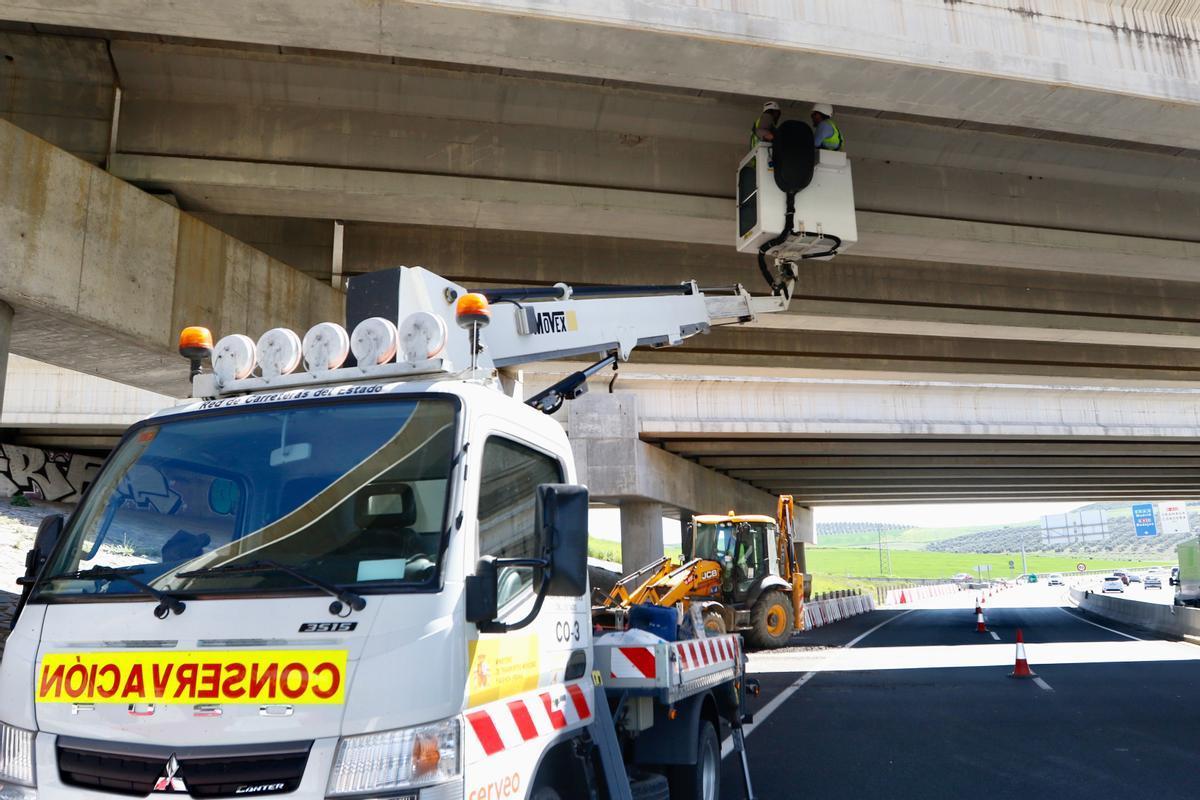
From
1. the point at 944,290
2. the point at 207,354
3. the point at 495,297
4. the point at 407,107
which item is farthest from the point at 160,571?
the point at 944,290

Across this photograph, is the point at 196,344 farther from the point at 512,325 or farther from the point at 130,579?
the point at 512,325

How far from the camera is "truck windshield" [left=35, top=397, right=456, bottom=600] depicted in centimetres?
347

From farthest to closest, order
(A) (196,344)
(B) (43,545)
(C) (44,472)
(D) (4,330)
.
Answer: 1. (C) (44,472)
2. (D) (4,330)
3. (A) (196,344)
4. (B) (43,545)

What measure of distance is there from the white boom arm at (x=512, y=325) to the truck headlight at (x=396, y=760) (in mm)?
1590

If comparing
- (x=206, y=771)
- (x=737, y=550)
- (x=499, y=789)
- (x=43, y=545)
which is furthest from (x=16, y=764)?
(x=737, y=550)

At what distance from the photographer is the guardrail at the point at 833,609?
29681 millimetres

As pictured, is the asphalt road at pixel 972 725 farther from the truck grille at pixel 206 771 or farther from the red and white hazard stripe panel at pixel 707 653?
the truck grille at pixel 206 771

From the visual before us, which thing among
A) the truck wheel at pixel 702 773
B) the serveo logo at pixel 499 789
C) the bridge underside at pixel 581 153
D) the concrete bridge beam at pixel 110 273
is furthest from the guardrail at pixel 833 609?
the serveo logo at pixel 499 789

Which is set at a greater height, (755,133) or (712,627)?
(755,133)

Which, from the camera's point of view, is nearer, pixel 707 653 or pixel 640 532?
pixel 707 653

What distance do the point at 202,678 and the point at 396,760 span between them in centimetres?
75

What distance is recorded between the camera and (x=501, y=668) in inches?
140

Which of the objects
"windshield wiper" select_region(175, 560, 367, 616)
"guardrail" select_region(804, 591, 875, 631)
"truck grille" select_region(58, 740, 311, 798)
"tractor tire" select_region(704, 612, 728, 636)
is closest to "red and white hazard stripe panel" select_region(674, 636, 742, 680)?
"tractor tire" select_region(704, 612, 728, 636)

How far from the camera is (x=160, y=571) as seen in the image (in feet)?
11.7
